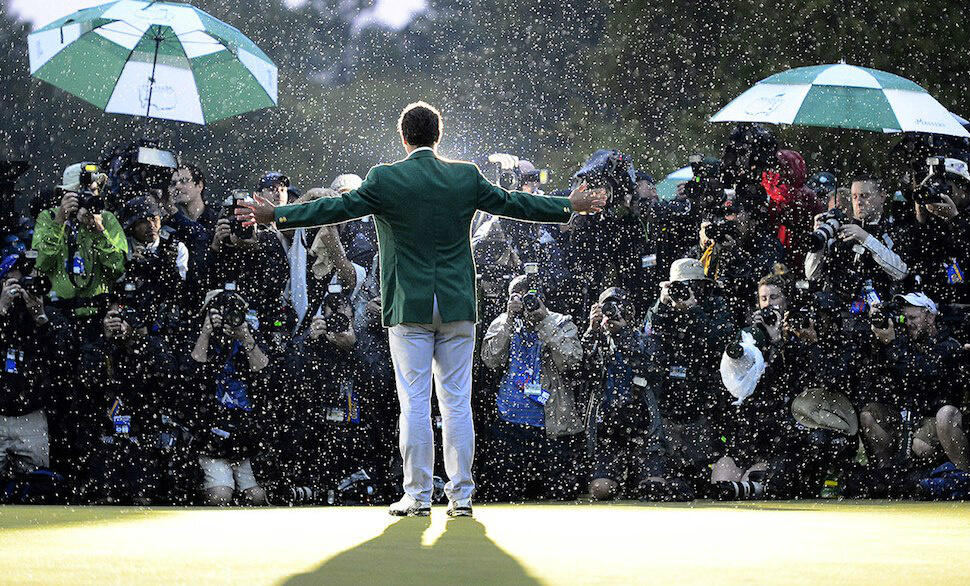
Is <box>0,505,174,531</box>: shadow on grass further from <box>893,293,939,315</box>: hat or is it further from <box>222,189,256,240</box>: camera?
<box>893,293,939,315</box>: hat

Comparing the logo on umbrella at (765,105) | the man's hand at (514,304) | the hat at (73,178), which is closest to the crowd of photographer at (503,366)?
the man's hand at (514,304)

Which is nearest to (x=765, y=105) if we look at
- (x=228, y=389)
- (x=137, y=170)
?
(x=228, y=389)

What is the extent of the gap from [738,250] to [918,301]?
1.07m

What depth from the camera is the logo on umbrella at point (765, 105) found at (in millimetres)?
9703

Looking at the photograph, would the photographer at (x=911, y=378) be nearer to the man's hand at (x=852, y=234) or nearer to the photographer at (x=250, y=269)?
the man's hand at (x=852, y=234)

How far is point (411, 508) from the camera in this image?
22.1 ft

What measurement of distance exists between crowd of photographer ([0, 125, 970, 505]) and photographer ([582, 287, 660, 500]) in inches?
0.5

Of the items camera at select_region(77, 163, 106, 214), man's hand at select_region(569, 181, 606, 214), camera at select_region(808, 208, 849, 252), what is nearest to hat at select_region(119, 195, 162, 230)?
camera at select_region(77, 163, 106, 214)

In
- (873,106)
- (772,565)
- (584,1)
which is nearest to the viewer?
(772,565)

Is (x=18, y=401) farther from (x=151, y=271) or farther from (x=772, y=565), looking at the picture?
(x=772, y=565)

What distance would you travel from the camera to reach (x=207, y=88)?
1027cm

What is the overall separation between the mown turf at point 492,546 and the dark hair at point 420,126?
1.60 m

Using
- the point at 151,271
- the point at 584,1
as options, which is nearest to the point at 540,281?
the point at 151,271

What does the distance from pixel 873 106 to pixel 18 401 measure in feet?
17.8
